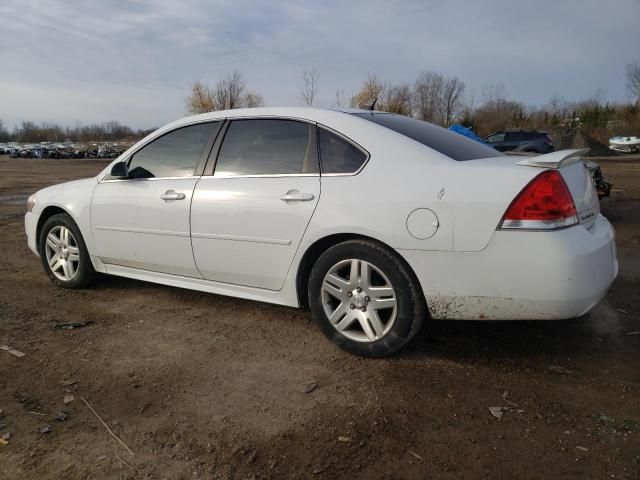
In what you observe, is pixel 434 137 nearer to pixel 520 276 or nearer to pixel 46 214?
pixel 520 276

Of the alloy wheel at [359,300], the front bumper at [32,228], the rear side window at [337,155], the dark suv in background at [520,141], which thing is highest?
the dark suv in background at [520,141]

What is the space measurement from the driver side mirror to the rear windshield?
1.96m

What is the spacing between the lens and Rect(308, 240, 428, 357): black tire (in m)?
2.87

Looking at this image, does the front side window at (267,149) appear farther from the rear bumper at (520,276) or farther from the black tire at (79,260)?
the black tire at (79,260)

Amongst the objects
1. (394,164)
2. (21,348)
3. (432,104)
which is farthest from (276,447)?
(432,104)

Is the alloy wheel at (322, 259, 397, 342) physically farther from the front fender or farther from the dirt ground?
the front fender

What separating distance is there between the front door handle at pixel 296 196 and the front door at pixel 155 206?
843mm

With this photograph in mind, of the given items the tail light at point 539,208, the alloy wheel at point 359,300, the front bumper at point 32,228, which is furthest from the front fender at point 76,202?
the tail light at point 539,208

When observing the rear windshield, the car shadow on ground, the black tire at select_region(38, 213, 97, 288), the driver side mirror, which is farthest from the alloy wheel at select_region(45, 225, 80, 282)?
→ the rear windshield

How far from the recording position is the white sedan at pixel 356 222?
259 centimetres

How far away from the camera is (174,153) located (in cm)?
395

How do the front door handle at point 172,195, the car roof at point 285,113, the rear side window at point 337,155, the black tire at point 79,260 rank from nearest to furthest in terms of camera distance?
the rear side window at point 337,155 → the car roof at point 285,113 → the front door handle at point 172,195 → the black tire at point 79,260

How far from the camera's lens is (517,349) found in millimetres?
3174

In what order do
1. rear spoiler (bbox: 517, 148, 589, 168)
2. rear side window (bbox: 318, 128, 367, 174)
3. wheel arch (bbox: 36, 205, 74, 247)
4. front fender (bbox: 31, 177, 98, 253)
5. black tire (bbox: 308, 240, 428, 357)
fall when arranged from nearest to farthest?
1. rear spoiler (bbox: 517, 148, 589, 168)
2. black tire (bbox: 308, 240, 428, 357)
3. rear side window (bbox: 318, 128, 367, 174)
4. front fender (bbox: 31, 177, 98, 253)
5. wheel arch (bbox: 36, 205, 74, 247)
